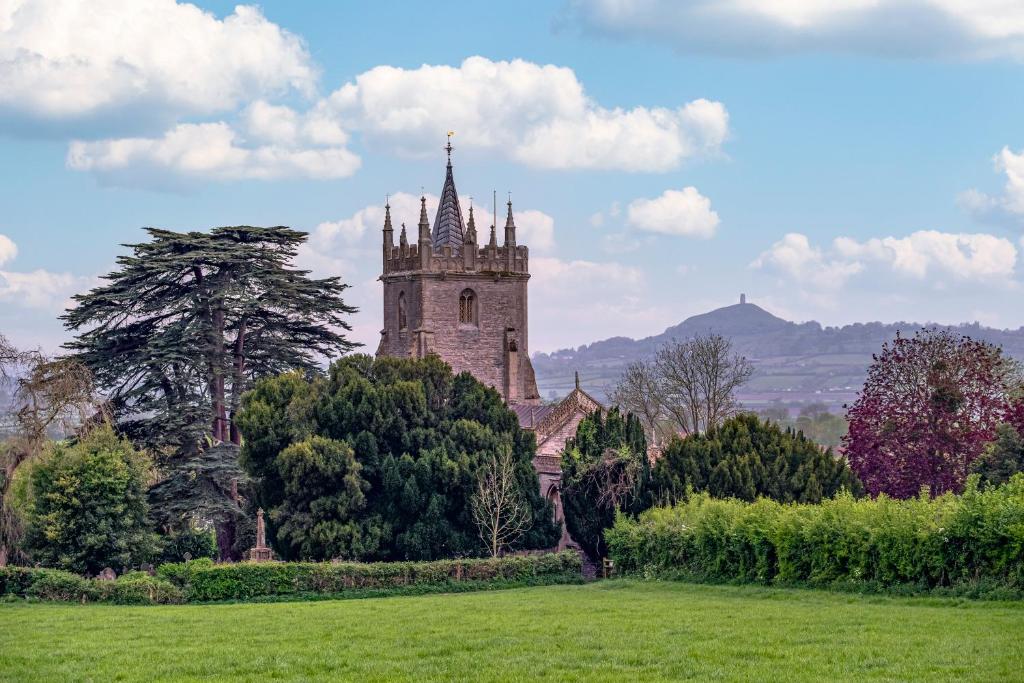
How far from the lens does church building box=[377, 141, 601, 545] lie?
6059 cm

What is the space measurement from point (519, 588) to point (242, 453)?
9716 millimetres

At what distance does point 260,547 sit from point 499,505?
7.95m

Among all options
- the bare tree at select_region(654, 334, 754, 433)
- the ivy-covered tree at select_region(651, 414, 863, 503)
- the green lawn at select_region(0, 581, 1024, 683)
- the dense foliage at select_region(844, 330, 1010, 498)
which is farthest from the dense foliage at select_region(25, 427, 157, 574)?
the bare tree at select_region(654, 334, 754, 433)

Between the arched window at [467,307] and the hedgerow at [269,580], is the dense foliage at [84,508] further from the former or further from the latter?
the arched window at [467,307]

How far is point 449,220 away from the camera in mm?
62812

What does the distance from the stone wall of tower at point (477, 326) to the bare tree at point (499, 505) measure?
49.6 ft

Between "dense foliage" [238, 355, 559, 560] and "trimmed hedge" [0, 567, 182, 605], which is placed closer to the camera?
"trimmed hedge" [0, 567, 182, 605]

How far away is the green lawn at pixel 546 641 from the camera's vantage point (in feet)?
67.9

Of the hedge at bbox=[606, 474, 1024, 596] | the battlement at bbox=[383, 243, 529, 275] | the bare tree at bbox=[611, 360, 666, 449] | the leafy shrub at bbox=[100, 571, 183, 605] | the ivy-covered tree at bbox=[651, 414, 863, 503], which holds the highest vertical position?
the battlement at bbox=[383, 243, 529, 275]

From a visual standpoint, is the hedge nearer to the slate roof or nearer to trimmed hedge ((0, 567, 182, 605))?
trimmed hedge ((0, 567, 182, 605))

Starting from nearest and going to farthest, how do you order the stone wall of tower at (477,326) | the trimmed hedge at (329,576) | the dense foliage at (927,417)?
the trimmed hedge at (329,576) → the dense foliage at (927,417) → the stone wall of tower at (477,326)

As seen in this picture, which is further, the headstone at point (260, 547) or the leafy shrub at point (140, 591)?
the headstone at point (260, 547)

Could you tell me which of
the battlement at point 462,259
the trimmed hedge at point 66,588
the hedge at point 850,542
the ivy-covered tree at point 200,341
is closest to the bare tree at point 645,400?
the battlement at point 462,259

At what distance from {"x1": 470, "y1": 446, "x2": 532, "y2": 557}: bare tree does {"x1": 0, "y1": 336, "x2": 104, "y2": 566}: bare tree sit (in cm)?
1185
